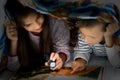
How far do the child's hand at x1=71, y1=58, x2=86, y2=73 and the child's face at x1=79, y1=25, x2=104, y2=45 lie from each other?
3.3 inches

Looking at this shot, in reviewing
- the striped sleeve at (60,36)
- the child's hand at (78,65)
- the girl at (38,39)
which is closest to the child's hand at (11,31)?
the girl at (38,39)

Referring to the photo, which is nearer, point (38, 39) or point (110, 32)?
point (110, 32)

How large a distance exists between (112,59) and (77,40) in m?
0.16

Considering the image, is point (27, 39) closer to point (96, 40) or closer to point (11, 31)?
point (11, 31)

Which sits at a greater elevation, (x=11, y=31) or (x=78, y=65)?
(x=11, y=31)

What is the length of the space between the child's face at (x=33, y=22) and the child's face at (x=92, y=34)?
0.55 ft

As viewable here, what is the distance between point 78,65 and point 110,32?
0.18m

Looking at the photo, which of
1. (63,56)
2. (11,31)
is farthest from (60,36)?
(11,31)

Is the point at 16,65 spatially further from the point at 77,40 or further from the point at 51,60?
the point at 77,40

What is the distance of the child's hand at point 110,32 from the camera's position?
103cm

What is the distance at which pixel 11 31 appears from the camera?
44.9 inches

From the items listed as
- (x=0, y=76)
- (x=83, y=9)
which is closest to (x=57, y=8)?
(x=83, y=9)

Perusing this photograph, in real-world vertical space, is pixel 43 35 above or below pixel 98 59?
above

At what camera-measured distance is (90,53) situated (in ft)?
3.74
